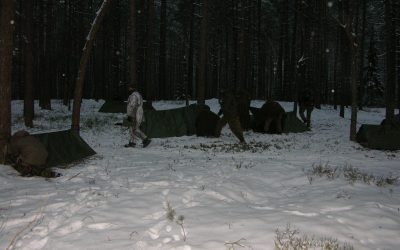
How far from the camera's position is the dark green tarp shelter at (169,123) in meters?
15.6

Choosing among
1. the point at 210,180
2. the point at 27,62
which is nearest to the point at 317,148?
the point at 210,180

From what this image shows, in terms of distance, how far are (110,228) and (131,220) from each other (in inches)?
14.4

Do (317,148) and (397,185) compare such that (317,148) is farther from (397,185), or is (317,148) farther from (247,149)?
(397,185)

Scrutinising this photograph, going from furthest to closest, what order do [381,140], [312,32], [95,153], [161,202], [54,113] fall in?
[312,32] → [54,113] → [381,140] → [95,153] → [161,202]

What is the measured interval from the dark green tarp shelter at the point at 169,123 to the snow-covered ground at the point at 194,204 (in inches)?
158

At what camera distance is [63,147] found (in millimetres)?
9891

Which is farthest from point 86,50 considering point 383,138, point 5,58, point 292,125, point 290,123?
point 383,138

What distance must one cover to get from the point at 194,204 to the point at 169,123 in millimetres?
9792

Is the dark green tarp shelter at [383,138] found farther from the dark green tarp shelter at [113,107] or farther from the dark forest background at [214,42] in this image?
the dark green tarp shelter at [113,107]

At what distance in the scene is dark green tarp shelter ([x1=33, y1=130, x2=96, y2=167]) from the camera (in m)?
9.33

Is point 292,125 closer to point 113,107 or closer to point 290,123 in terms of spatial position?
point 290,123

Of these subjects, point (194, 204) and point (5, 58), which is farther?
point (5, 58)

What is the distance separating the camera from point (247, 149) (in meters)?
12.8

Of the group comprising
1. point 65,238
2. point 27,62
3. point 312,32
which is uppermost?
point 312,32
